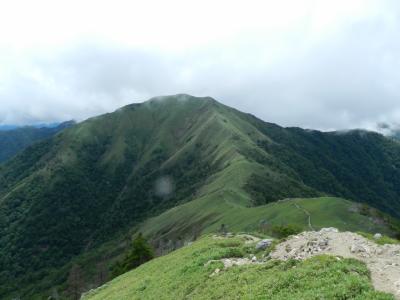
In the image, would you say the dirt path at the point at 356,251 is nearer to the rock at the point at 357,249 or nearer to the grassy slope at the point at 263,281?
the rock at the point at 357,249

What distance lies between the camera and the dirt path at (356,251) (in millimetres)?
25972

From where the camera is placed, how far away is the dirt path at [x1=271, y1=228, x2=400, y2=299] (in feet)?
85.2

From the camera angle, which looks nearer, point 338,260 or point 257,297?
point 257,297

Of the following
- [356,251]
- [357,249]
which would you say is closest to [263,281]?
[356,251]

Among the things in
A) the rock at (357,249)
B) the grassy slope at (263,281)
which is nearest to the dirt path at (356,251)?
the rock at (357,249)

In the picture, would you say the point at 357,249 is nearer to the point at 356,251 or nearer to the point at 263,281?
the point at 356,251

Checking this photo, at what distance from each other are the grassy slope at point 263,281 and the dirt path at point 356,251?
38.1 inches

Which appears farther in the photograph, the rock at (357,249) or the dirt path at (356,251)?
the rock at (357,249)

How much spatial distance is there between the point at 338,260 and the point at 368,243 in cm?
666

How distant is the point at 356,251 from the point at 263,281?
7117mm

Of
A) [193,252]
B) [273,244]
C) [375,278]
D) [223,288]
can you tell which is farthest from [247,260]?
[375,278]

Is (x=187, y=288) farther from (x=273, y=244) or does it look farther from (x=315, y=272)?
(x=315, y=272)

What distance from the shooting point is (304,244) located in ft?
119

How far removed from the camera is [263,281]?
29.8 m
